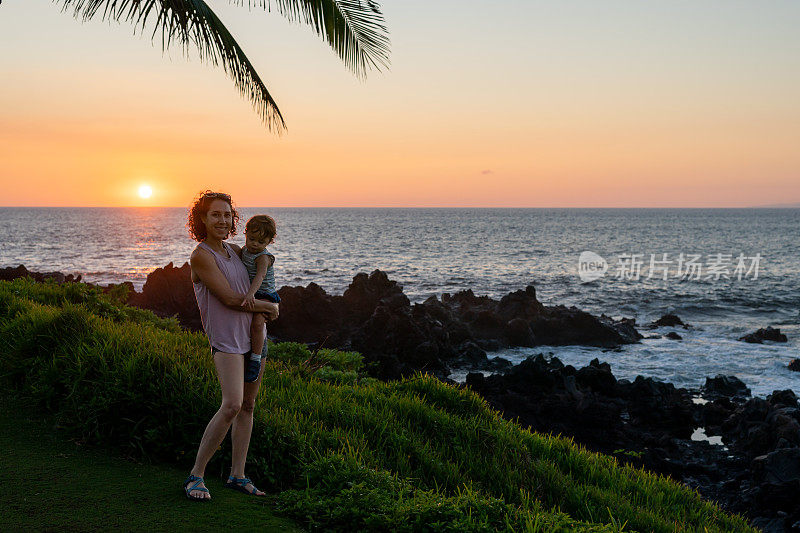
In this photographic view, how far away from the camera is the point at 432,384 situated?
853 cm

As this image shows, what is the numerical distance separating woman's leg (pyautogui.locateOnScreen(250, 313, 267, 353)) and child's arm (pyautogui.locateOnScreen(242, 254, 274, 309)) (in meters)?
0.15

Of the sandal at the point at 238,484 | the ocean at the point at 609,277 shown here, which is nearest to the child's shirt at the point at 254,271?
the sandal at the point at 238,484

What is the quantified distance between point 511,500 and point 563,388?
943 cm

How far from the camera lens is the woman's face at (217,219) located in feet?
15.5

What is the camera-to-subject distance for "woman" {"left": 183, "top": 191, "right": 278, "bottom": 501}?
4609 mm

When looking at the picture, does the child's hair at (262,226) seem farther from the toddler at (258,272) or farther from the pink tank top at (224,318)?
the pink tank top at (224,318)

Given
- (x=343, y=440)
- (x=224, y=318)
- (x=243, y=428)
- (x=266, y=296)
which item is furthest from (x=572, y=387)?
(x=224, y=318)

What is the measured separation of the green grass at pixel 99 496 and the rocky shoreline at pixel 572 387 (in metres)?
8.01

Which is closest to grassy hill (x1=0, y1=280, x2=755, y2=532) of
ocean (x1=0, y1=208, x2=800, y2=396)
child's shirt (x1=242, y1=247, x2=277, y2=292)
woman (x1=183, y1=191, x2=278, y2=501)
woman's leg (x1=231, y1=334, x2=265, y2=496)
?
woman's leg (x1=231, y1=334, x2=265, y2=496)

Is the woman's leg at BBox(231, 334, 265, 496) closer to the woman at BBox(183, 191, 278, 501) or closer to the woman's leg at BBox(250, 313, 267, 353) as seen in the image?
the woman at BBox(183, 191, 278, 501)

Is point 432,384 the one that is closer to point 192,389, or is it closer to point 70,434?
point 192,389

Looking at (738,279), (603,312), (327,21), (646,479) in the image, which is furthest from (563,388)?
(738,279)

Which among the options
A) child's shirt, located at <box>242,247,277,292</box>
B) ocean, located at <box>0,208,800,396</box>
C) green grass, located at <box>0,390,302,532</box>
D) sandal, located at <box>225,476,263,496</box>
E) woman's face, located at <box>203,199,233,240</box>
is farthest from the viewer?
ocean, located at <box>0,208,800,396</box>

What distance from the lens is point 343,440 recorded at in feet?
20.1
